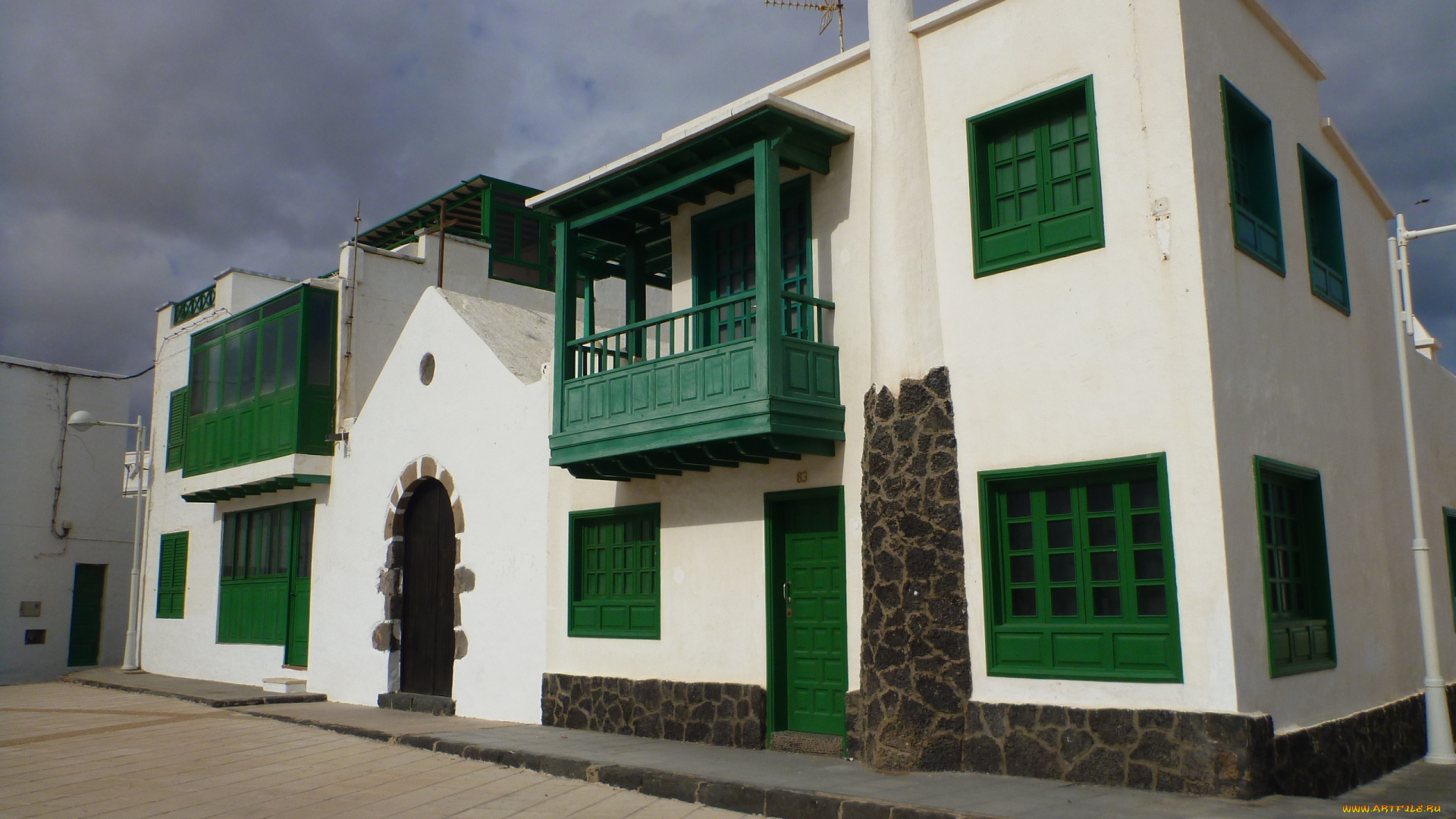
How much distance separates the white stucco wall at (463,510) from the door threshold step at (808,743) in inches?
137

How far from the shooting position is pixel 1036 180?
351 inches

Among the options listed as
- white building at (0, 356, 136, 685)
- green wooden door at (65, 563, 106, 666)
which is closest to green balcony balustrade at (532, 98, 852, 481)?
white building at (0, 356, 136, 685)

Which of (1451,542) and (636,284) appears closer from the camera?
(636,284)

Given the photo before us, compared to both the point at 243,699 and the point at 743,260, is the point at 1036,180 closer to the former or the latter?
the point at 743,260

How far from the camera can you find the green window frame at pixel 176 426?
20.9 meters

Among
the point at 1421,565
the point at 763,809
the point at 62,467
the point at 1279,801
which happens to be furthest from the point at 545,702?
the point at 62,467

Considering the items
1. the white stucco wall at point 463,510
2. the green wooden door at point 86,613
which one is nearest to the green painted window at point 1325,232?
the white stucco wall at point 463,510

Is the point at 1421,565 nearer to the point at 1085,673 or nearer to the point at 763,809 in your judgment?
the point at 1085,673

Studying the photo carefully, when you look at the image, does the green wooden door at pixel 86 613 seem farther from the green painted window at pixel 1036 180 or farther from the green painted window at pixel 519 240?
the green painted window at pixel 1036 180

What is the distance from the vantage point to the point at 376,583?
1473 cm

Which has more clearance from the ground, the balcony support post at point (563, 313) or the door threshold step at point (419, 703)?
the balcony support post at point (563, 313)

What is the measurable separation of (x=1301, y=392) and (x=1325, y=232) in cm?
263

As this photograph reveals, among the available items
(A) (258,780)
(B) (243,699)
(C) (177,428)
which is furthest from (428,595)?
(C) (177,428)

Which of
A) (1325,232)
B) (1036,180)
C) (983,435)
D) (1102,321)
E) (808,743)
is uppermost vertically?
(1325,232)
